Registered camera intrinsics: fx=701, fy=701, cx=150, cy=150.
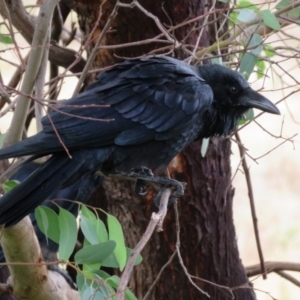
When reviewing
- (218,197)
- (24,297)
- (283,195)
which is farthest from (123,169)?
(283,195)

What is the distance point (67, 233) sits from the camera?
1.94 metres

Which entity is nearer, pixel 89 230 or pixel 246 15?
pixel 89 230

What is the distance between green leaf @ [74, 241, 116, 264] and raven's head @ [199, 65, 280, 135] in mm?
685

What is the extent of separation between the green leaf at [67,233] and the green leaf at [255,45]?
75 centimetres

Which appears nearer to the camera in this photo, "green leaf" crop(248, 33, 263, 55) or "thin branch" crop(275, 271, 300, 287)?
"green leaf" crop(248, 33, 263, 55)

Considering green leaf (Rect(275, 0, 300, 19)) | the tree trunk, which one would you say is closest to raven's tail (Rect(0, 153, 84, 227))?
the tree trunk

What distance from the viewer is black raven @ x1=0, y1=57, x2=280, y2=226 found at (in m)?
1.96

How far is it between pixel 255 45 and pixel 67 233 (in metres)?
0.82

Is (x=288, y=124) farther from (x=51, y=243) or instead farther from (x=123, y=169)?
(x=123, y=169)

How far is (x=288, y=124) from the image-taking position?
6.75 meters

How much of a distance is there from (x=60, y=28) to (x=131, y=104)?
1.10m

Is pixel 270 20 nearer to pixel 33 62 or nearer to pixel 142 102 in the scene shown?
pixel 142 102

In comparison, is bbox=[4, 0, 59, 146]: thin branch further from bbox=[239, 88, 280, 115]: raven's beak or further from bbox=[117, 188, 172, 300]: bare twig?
bbox=[239, 88, 280, 115]: raven's beak

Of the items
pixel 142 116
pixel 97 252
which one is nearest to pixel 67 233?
pixel 97 252
